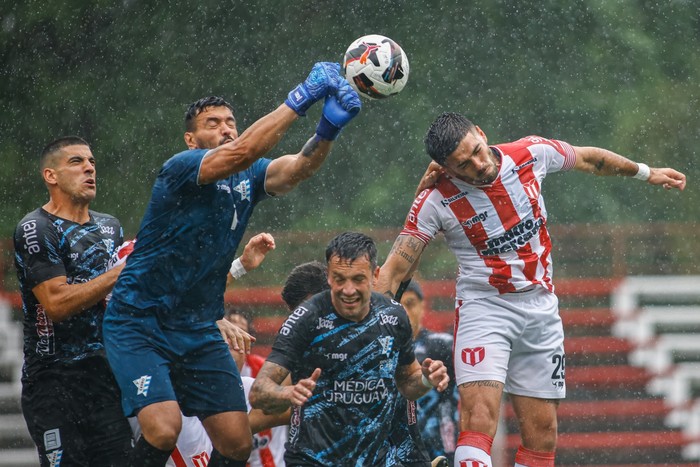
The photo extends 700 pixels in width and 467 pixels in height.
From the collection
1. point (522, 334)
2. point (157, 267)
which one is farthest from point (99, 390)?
point (522, 334)

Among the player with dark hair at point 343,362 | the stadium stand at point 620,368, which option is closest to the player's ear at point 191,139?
the player with dark hair at point 343,362

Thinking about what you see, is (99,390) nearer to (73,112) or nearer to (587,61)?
(73,112)

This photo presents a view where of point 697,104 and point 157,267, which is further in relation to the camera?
point 697,104

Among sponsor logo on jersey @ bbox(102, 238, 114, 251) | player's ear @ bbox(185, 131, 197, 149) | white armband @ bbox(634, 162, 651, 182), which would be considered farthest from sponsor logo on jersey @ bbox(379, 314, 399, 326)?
white armband @ bbox(634, 162, 651, 182)

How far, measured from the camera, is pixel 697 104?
1407 centimetres

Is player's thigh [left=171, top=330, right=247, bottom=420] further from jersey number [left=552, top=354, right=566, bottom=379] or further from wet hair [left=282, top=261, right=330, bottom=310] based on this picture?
jersey number [left=552, top=354, right=566, bottom=379]

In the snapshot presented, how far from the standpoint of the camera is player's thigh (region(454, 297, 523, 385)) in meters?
5.85

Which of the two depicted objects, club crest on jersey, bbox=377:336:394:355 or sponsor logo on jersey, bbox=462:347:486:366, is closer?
club crest on jersey, bbox=377:336:394:355

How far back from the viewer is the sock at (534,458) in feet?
19.6

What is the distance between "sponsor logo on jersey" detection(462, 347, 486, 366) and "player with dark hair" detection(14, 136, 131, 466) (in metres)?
1.72

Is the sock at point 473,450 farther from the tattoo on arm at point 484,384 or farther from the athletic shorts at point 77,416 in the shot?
the athletic shorts at point 77,416

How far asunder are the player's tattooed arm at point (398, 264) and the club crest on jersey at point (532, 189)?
59 cm

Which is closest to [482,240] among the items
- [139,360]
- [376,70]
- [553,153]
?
[553,153]

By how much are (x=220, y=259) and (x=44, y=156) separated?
1.44 meters
